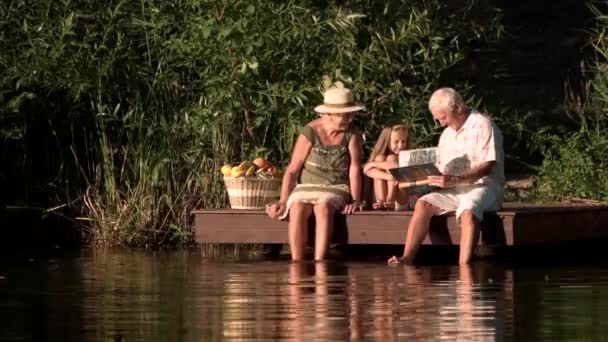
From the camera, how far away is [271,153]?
1630 centimetres

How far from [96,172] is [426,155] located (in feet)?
11.9

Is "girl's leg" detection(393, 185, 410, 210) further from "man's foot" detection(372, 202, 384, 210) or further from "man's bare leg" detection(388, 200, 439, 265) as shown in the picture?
"man's bare leg" detection(388, 200, 439, 265)

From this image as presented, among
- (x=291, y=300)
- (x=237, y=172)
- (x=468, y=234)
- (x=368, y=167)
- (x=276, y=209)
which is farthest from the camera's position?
(x=237, y=172)

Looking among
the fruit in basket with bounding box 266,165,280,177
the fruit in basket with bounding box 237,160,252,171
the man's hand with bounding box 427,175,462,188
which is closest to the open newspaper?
the man's hand with bounding box 427,175,462,188

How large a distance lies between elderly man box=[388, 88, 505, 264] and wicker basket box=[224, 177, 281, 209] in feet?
5.05

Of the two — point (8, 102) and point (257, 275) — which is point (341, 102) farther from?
point (8, 102)

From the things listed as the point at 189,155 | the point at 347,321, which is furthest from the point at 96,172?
the point at 347,321

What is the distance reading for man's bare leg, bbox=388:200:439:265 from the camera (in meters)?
14.0

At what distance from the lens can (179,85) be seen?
651 inches

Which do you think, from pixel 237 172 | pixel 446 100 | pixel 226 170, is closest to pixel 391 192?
pixel 446 100

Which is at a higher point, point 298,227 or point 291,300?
point 298,227

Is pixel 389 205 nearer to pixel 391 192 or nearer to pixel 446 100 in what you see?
pixel 391 192

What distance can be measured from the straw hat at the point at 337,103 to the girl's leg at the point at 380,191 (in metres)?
0.47

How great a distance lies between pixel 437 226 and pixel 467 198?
0.47 meters
